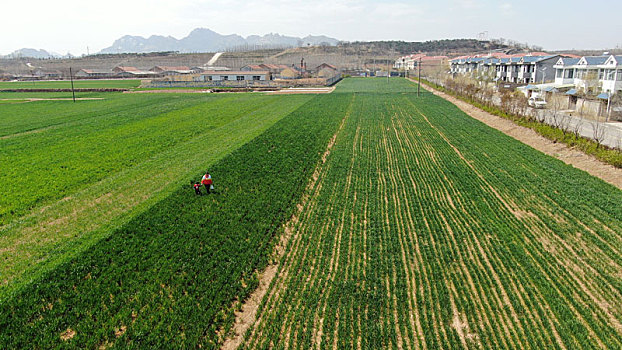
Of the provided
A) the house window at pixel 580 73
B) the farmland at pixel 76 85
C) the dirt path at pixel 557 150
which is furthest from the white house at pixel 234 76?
the dirt path at pixel 557 150

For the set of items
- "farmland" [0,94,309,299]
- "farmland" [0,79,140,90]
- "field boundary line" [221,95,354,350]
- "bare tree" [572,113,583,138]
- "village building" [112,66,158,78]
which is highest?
"village building" [112,66,158,78]

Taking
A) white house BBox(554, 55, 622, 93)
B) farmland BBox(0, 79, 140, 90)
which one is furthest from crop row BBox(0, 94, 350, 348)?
farmland BBox(0, 79, 140, 90)

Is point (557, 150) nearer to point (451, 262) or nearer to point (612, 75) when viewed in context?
point (451, 262)

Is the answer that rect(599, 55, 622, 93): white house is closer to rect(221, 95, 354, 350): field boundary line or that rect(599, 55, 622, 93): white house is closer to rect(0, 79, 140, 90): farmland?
rect(221, 95, 354, 350): field boundary line

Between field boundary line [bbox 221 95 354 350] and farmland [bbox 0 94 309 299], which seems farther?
farmland [bbox 0 94 309 299]

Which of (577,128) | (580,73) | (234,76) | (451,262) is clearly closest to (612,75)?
(580,73)

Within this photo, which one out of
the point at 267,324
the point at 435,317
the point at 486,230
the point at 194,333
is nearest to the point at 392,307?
the point at 435,317
